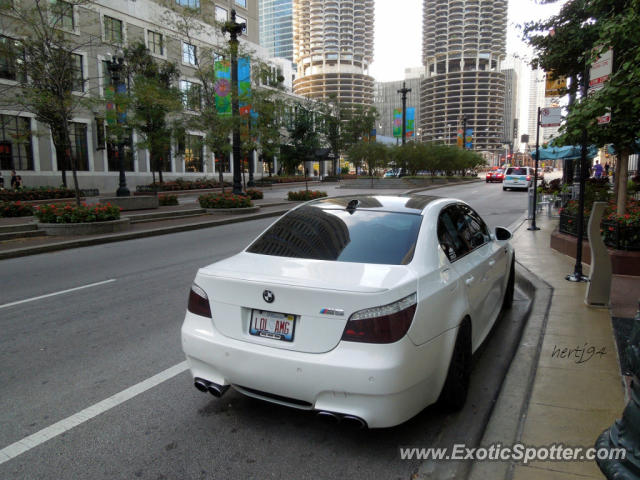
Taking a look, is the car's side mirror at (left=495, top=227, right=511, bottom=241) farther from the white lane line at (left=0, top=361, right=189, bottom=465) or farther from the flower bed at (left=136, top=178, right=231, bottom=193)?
the flower bed at (left=136, top=178, right=231, bottom=193)

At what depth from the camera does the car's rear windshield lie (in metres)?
3.53

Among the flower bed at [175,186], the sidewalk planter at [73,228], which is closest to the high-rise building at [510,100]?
the flower bed at [175,186]

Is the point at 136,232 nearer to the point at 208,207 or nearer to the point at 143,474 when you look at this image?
the point at 208,207

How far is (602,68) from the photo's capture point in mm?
6016

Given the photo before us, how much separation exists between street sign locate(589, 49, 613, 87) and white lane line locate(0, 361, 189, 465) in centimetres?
599

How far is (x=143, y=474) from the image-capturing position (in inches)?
113

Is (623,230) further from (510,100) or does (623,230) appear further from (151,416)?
(510,100)

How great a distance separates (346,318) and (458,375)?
46.7 inches

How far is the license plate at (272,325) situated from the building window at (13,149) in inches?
1370

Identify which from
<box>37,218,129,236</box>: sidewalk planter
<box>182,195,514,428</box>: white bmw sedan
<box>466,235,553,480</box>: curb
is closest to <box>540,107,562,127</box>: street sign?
<box>466,235,553,480</box>: curb

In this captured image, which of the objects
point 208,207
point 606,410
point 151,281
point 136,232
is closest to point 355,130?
point 208,207

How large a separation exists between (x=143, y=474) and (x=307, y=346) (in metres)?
1.24

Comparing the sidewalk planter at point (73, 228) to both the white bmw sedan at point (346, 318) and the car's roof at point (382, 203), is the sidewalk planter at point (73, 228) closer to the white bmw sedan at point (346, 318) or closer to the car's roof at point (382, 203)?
the car's roof at point (382, 203)

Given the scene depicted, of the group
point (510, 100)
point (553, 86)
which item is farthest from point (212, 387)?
point (510, 100)
